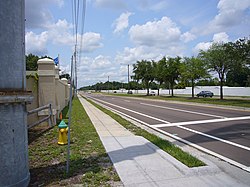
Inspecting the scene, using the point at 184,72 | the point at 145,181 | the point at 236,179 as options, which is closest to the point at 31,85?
the point at 145,181

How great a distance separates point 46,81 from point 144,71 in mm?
55463

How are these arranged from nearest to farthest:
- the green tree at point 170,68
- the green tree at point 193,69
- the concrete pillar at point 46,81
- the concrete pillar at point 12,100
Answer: the concrete pillar at point 12,100, the concrete pillar at point 46,81, the green tree at point 193,69, the green tree at point 170,68

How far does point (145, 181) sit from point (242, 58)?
25015 millimetres

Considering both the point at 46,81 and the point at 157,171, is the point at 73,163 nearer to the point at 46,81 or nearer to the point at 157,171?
the point at 157,171

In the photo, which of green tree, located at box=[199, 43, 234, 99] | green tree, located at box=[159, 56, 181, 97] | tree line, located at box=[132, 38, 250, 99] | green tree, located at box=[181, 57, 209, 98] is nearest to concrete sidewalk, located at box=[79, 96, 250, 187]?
tree line, located at box=[132, 38, 250, 99]

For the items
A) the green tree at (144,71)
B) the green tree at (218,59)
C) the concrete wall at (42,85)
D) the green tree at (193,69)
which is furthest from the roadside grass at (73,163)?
the green tree at (144,71)

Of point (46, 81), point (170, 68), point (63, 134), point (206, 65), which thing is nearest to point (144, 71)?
point (170, 68)

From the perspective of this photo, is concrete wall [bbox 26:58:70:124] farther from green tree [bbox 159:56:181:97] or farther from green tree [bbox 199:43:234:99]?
green tree [bbox 159:56:181:97]

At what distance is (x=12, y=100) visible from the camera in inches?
154

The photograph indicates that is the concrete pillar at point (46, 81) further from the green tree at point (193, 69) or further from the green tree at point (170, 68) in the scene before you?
the green tree at point (170, 68)

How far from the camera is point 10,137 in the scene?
389cm

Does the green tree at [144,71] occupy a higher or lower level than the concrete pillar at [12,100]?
higher

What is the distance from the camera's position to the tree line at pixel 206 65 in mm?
26453

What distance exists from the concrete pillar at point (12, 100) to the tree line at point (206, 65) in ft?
82.9
